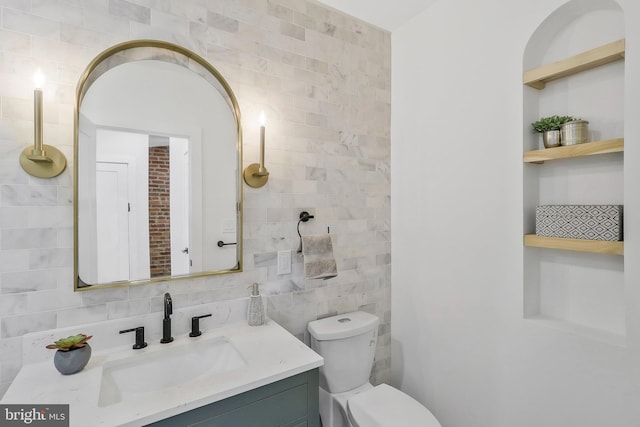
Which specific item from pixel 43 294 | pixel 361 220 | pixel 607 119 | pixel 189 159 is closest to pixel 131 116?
pixel 189 159

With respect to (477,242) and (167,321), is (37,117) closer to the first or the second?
(167,321)

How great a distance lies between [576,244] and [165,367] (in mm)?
1676

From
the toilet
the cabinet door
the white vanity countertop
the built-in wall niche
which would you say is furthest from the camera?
Answer: the toilet

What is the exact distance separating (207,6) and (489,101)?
1.40 m

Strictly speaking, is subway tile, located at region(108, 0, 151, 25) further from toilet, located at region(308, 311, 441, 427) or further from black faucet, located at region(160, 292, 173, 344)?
toilet, located at region(308, 311, 441, 427)

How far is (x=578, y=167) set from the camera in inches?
53.5

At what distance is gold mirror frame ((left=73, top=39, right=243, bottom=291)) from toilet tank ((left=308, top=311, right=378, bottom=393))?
0.56 m

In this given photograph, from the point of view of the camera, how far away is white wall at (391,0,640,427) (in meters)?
1.20

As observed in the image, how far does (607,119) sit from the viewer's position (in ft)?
4.17

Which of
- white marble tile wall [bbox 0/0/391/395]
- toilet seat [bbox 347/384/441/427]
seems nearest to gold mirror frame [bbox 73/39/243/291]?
white marble tile wall [bbox 0/0/391/395]

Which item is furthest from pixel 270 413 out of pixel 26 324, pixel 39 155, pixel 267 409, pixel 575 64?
pixel 575 64

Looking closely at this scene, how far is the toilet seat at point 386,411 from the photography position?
1.39m

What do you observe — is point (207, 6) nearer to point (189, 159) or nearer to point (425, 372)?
point (189, 159)

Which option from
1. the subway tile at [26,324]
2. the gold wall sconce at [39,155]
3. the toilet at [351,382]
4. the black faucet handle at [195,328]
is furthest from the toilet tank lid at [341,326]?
the gold wall sconce at [39,155]
